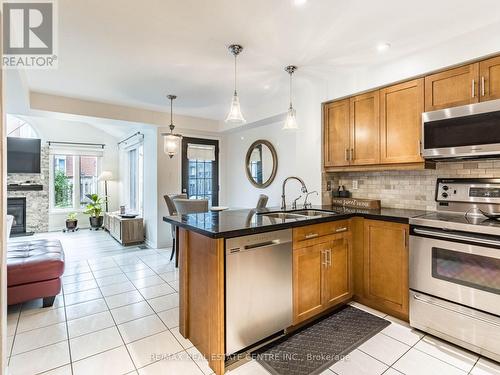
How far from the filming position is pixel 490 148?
6.86ft

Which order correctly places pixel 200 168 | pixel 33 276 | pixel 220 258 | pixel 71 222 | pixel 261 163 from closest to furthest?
pixel 220 258 < pixel 33 276 < pixel 261 163 < pixel 200 168 < pixel 71 222

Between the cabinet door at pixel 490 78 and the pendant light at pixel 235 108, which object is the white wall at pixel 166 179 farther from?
the cabinet door at pixel 490 78

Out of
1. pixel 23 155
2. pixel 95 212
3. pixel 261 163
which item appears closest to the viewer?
pixel 261 163

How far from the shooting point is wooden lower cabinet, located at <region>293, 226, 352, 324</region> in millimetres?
2174

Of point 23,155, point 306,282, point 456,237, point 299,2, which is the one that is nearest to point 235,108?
point 299,2

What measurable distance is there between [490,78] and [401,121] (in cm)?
71

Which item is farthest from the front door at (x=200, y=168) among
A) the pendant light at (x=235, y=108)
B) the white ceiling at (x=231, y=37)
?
the pendant light at (x=235, y=108)

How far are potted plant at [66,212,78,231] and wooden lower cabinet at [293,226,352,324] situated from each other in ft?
22.0

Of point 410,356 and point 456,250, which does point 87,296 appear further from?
point 456,250

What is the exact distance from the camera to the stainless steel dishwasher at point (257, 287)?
5.90 feet

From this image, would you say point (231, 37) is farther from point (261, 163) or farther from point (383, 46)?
point (261, 163)

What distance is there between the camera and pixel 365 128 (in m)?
2.99

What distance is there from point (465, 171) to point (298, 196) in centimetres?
195

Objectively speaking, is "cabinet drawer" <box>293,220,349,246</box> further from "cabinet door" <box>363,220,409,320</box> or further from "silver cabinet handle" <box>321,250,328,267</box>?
"cabinet door" <box>363,220,409,320</box>
